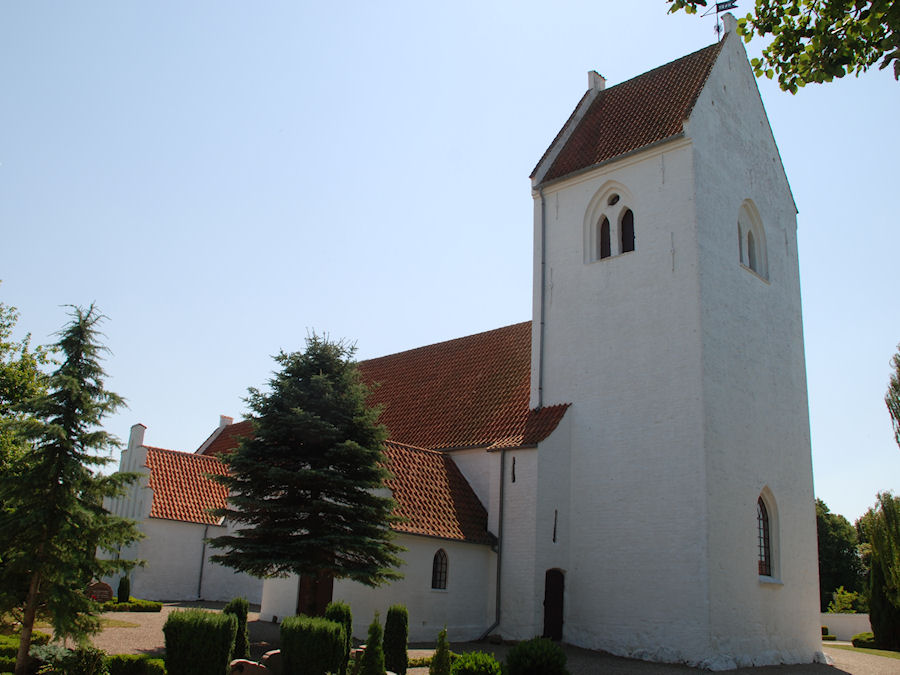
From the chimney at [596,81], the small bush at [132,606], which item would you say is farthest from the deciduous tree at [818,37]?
the small bush at [132,606]

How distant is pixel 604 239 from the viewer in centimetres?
2102

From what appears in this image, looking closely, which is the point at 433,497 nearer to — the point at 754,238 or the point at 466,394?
the point at 466,394

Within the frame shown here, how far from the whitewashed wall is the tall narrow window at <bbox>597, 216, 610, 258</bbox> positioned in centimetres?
831

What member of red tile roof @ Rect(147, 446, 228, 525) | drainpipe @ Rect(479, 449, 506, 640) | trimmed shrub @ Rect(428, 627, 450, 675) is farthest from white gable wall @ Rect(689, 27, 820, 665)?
red tile roof @ Rect(147, 446, 228, 525)

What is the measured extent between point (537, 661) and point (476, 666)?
0.89 m

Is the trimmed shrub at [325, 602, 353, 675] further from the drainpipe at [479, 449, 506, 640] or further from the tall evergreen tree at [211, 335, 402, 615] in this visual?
the drainpipe at [479, 449, 506, 640]

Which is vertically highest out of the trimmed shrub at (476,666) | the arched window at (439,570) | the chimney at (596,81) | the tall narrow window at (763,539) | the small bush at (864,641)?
the chimney at (596,81)

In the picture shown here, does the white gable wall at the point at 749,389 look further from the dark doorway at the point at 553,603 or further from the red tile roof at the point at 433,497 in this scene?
the red tile roof at the point at 433,497

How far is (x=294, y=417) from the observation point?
1513 centimetres

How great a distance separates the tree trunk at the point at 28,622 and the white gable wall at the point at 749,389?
1258cm

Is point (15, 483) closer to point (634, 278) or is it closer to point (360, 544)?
point (360, 544)

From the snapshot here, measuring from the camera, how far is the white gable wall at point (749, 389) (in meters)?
17.2

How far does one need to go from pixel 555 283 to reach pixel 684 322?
13.8 feet

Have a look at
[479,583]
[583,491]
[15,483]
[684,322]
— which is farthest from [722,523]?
[15,483]
